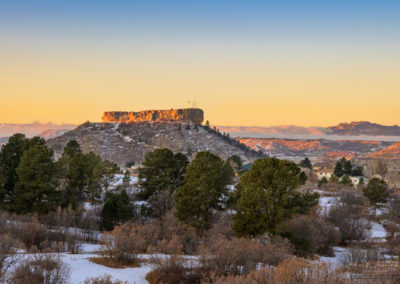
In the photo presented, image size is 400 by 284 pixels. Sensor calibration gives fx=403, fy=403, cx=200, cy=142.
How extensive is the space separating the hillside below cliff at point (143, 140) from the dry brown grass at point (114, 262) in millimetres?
101321

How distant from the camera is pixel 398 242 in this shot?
103ft

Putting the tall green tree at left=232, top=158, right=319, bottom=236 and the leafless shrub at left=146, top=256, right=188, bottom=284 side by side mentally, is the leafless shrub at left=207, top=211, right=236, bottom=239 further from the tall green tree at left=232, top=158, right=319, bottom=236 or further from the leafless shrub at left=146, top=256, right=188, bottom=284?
the leafless shrub at left=146, top=256, right=188, bottom=284

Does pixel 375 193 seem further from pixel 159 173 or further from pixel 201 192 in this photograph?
pixel 201 192

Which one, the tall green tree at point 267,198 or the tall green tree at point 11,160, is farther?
the tall green tree at point 11,160

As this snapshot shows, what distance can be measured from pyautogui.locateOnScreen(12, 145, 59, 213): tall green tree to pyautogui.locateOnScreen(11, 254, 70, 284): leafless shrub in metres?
20.1

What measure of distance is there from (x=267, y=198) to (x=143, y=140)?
384 ft

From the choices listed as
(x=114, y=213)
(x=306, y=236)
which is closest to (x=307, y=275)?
(x=306, y=236)

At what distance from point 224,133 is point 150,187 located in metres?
112

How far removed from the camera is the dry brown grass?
14094 millimetres

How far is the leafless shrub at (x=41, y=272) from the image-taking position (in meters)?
10.4

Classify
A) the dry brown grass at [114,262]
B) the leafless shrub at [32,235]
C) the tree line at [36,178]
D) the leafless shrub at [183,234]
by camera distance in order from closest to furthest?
1. the dry brown grass at [114,262]
2. the leafless shrub at [32,235]
3. the leafless shrub at [183,234]
4. the tree line at [36,178]

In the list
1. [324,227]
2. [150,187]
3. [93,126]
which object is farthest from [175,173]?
[93,126]

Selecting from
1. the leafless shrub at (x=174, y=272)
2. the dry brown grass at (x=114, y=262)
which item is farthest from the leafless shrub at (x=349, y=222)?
the leafless shrub at (x=174, y=272)

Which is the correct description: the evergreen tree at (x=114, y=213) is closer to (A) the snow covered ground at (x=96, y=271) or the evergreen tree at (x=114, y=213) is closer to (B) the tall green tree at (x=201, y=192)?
(B) the tall green tree at (x=201, y=192)
